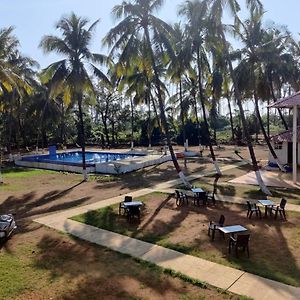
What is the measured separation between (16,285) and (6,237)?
3780mm

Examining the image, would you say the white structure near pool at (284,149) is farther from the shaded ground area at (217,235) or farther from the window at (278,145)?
the shaded ground area at (217,235)

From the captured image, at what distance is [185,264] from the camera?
9633 mm

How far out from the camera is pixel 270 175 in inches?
965

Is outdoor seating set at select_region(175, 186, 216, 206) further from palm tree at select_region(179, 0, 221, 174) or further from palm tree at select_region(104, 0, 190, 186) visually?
palm tree at select_region(179, 0, 221, 174)

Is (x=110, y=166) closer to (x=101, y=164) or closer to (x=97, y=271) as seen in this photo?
(x=101, y=164)

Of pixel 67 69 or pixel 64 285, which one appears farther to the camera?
pixel 67 69

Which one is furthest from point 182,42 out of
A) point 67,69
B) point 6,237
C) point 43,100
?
point 43,100

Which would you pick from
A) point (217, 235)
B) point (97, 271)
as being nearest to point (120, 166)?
point (217, 235)

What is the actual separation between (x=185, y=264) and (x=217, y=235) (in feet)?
8.88

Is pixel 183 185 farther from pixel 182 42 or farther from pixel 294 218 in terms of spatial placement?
pixel 182 42

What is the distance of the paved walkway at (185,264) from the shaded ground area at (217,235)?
0.35 metres

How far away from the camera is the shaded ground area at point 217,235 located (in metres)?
9.47

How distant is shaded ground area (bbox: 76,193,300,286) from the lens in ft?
31.1

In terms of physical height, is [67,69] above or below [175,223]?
above
